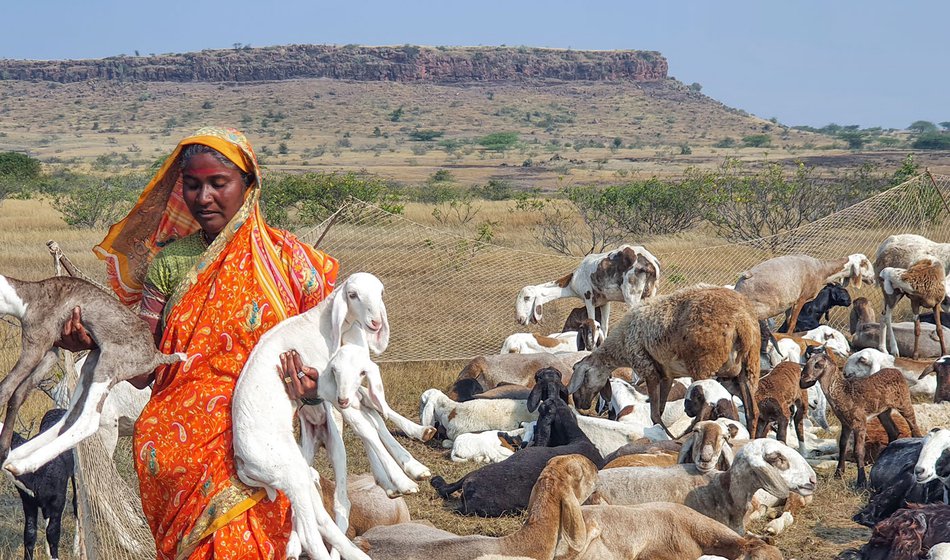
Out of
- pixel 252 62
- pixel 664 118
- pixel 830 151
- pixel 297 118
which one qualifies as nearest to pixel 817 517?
pixel 830 151

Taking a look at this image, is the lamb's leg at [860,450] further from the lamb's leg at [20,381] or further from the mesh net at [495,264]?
the lamb's leg at [20,381]

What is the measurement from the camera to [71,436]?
310 cm

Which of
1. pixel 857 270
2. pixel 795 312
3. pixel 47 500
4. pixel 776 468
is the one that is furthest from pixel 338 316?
pixel 857 270

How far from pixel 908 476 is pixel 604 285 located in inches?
201

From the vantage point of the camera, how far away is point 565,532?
212 inches

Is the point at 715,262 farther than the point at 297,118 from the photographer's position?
No

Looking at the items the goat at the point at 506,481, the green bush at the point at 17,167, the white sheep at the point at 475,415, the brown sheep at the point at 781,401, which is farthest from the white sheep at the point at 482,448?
the green bush at the point at 17,167

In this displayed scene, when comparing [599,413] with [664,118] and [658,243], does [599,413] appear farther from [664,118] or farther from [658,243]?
[664,118]

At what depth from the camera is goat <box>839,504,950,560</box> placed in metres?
5.41

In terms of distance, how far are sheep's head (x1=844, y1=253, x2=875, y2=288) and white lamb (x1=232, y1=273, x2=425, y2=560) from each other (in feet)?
35.7

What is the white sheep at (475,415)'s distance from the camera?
9.59 metres

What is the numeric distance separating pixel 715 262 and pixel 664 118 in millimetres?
97799

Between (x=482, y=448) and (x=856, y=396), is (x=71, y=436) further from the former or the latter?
(x=856, y=396)

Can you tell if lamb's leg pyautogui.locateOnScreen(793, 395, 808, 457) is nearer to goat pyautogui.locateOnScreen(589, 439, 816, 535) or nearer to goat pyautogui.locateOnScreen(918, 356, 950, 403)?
goat pyautogui.locateOnScreen(918, 356, 950, 403)
